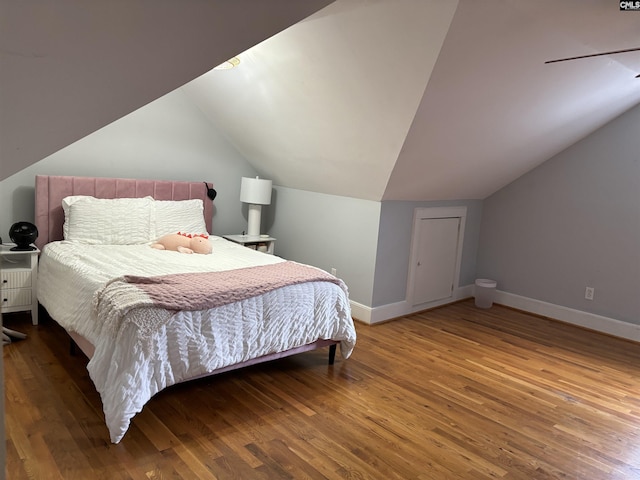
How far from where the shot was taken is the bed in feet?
7.68

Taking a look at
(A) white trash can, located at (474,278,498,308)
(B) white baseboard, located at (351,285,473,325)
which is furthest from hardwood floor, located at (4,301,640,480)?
(A) white trash can, located at (474,278,498,308)

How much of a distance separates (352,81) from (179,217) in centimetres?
201

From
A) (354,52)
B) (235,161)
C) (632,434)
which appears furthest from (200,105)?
(632,434)

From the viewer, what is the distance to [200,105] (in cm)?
458

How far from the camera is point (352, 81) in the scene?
3018mm

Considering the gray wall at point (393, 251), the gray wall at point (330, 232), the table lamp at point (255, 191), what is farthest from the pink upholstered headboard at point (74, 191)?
the gray wall at point (393, 251)

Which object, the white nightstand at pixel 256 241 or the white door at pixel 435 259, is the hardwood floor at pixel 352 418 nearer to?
the white door at pixel 435 259

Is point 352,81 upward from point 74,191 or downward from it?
upward

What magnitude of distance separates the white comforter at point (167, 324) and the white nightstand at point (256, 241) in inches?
33.5

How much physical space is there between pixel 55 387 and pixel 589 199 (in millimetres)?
4613

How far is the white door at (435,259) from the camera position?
458 centimetres

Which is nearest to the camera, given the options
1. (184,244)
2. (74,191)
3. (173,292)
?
(173,292)

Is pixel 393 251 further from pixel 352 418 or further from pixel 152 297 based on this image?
pixel 152 297

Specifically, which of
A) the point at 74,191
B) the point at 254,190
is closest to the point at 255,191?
the point at 254,190
